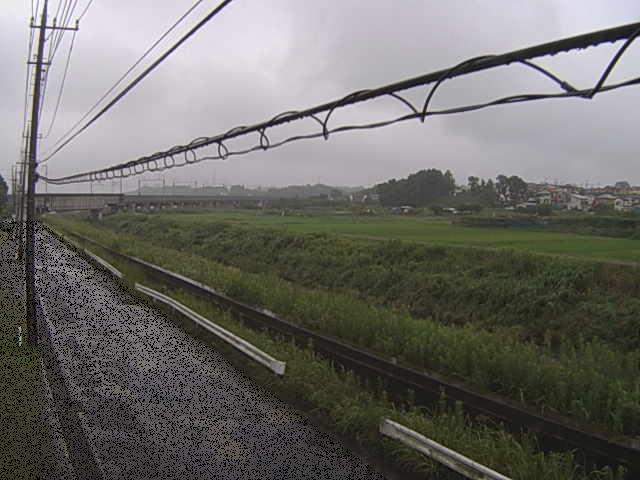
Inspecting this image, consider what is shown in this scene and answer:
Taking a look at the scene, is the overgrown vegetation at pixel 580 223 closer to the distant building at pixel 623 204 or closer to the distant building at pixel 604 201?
the distant building at pixel 604 201

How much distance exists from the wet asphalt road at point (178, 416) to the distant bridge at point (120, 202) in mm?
45995

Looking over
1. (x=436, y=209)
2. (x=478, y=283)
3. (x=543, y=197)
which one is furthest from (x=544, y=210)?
(x=478, y=283)

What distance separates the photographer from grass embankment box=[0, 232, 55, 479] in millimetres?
5711

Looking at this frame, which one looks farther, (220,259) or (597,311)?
(220,259)

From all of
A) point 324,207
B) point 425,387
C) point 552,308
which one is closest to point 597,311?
point 552,308

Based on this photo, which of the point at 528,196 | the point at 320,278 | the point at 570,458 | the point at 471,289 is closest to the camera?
the point at 570,458

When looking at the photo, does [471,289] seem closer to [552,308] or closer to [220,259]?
[552,308]

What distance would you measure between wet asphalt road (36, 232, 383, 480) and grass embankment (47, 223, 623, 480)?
1.01 feet

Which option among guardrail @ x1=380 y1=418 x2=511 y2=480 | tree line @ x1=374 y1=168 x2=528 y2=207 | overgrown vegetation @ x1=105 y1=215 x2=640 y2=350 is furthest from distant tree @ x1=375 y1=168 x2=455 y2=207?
guardrail @ x1=380 y1=418 x2=511 y2=480

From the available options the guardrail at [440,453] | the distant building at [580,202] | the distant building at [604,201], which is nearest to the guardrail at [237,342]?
the guardrail at [440,453]

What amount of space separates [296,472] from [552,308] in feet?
50.6

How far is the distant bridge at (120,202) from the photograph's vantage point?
5469cm

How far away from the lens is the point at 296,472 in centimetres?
586

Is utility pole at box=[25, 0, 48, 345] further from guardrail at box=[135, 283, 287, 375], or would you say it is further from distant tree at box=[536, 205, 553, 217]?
distant tree at box=[536, 205, 553, 217]
